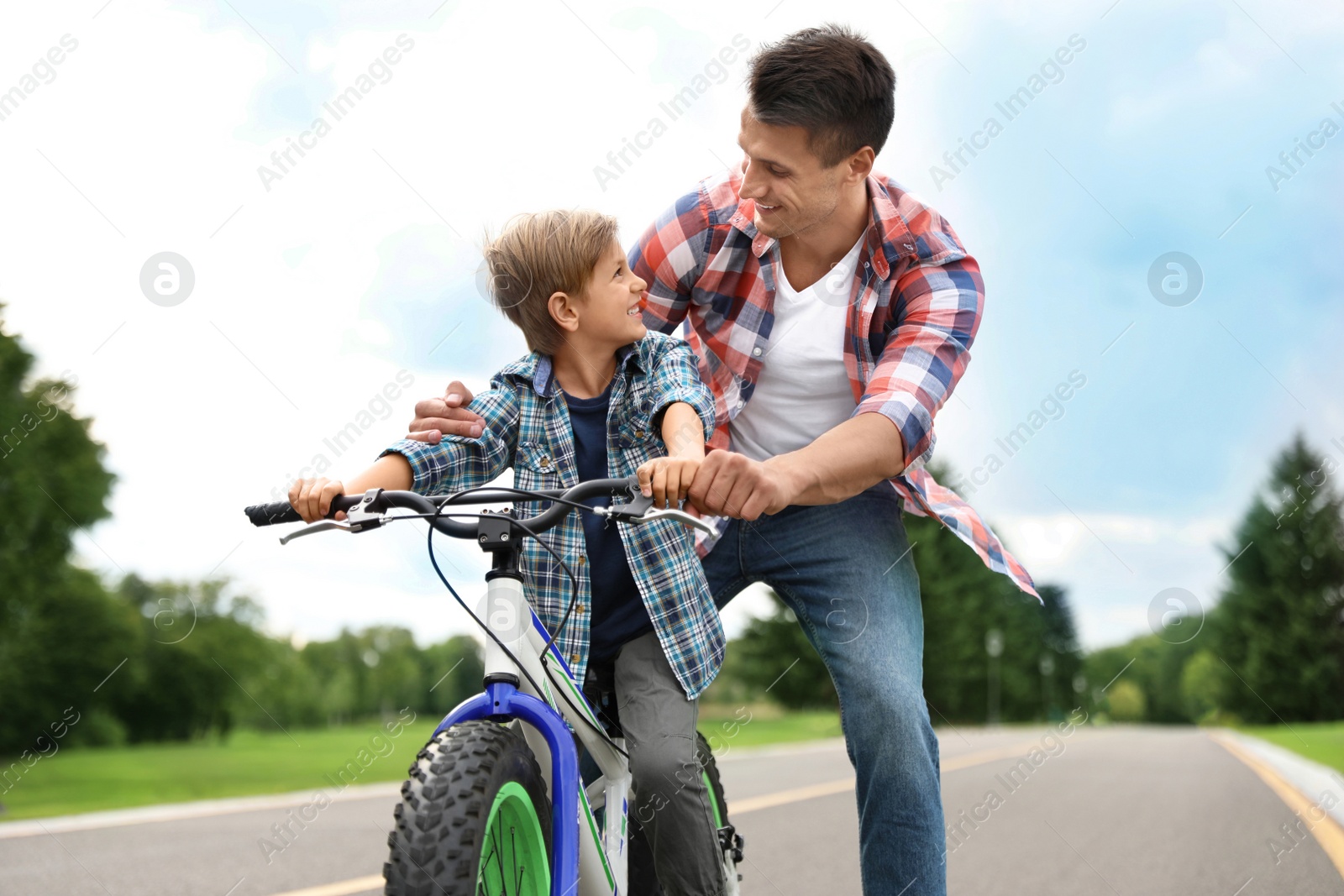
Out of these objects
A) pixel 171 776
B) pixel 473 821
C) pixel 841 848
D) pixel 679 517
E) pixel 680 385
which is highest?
pixel 680 385

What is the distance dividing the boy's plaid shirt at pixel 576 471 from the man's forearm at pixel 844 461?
0.26m

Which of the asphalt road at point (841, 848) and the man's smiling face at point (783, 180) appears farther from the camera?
the asphalt road at point (841, 848)

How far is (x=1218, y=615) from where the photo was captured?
206 ft

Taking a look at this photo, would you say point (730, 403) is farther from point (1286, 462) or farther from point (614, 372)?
point (1286, 462)

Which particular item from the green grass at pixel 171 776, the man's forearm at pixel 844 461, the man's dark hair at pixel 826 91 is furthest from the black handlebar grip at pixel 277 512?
the green grass at pixel 171 776

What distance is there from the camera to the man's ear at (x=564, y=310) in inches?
105

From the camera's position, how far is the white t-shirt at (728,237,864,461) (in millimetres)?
3014

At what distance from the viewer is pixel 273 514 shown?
2268 millimetres

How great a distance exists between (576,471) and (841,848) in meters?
4.47

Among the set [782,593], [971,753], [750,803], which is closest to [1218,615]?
[971,753]

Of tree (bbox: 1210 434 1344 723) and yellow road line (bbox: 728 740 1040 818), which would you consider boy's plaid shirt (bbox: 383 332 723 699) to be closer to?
yellow road line (bbox: 728 740 1040 818)

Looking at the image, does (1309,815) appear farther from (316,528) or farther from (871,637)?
(316,528)

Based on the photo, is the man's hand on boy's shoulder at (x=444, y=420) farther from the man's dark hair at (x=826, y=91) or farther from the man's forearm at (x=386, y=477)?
the man's dark hair at (x=826, y=91)

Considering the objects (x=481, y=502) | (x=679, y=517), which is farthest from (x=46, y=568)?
(x=679, y=517)
